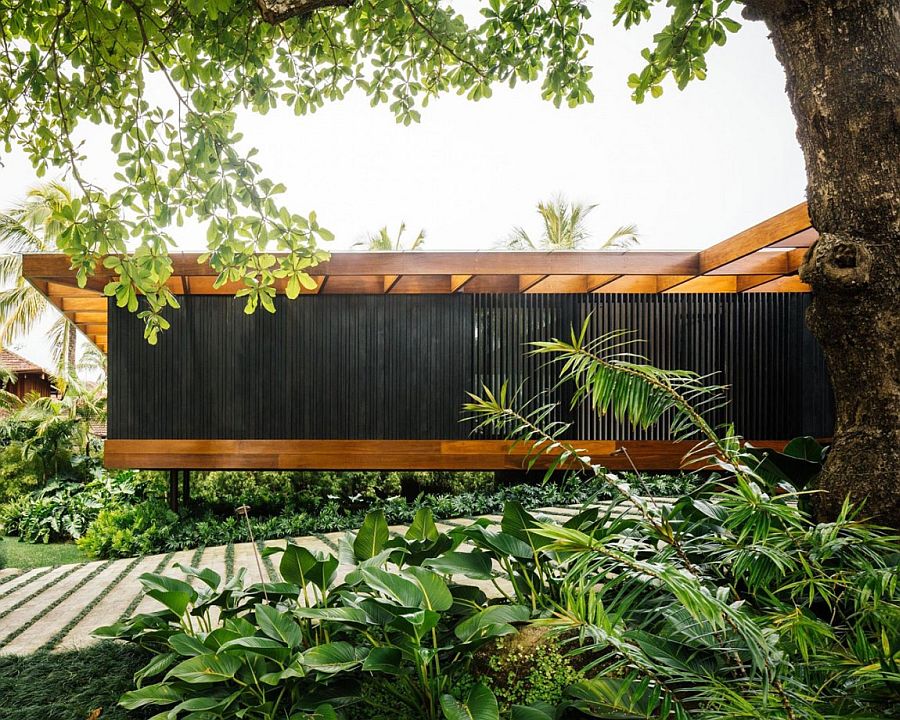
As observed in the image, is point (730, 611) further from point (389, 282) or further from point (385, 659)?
point (389, 282)

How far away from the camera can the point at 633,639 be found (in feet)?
5.44

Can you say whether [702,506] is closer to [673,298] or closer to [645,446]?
[645,446]

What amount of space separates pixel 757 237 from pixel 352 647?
16.4ft

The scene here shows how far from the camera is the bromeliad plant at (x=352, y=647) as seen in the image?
213cm

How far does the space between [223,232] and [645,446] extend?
19.1 feet

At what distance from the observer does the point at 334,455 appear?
23.6ft

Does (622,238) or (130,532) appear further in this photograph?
(622,238)

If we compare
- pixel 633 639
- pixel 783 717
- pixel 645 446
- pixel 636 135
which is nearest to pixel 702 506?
pixel 633 639

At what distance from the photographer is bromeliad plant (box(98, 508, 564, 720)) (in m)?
2.13

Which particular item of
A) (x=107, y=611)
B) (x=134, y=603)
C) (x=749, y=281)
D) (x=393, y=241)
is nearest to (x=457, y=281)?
(x=749, y=281)

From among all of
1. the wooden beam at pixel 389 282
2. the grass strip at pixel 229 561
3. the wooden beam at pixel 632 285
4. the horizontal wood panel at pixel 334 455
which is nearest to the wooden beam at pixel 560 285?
the wooden beam at pixel 632 285

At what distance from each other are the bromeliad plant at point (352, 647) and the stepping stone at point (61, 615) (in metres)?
1.38

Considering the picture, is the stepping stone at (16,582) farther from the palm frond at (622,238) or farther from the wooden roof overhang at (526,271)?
the palm frond at (622,238)

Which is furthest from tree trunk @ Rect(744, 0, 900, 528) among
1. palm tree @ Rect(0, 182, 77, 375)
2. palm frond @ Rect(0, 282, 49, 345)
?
palm frond @ Rect(0, 282, 49, 345)
